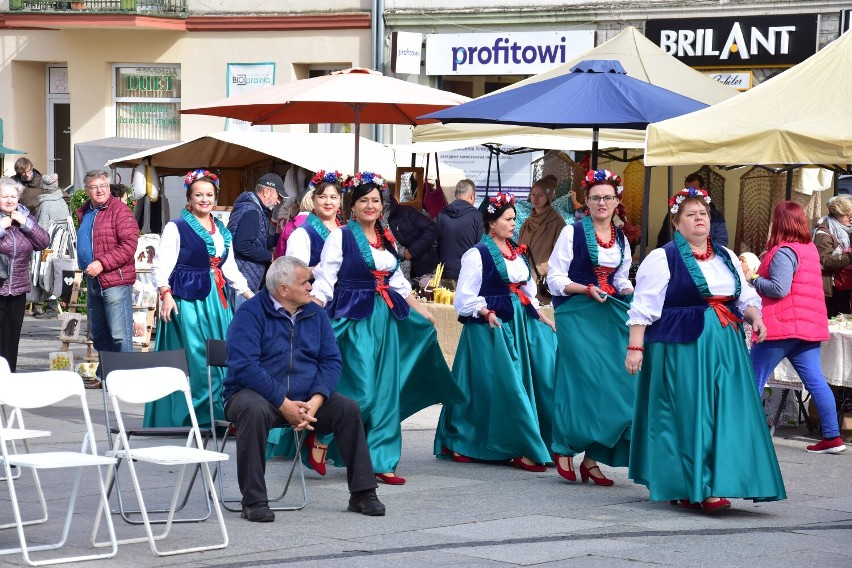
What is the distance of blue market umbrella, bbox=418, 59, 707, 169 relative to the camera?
10.6m

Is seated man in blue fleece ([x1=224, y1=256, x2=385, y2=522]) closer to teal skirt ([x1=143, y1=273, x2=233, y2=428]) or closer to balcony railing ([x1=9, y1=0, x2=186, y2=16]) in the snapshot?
teal skirt ([x1=143, y1=273, x2=233, y2=428])

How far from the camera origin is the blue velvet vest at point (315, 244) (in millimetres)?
10141

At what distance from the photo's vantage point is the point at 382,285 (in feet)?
31.9

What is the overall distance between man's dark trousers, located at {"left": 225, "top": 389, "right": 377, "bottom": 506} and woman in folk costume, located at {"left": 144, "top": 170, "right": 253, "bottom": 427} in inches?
113

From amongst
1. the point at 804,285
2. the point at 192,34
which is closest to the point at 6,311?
the point at 804,285

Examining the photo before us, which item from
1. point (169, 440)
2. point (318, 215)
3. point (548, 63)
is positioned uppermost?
point (548, 63)

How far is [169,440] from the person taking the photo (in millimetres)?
10867

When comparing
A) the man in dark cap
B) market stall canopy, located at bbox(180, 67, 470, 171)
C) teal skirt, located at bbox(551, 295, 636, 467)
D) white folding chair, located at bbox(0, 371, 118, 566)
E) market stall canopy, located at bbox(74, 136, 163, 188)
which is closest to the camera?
white folding chair, located at bbox(0, 371, 118, 566)

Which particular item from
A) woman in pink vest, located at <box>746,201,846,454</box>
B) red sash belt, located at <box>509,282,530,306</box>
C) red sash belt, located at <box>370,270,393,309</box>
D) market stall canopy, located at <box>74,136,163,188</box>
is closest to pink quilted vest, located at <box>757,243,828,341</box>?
woman in pink vest, located at <box>746,201,846,454</box>

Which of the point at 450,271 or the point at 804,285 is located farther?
the point at 450,271

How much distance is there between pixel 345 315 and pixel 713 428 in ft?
8.08

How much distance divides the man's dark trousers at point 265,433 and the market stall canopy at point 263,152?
29.8 feet

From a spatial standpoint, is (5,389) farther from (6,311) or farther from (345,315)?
(6,311)

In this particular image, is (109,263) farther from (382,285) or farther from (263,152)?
(263,152)
